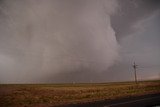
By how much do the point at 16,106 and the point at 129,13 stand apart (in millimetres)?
13088

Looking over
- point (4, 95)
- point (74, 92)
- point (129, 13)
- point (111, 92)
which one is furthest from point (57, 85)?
point (4, 95)

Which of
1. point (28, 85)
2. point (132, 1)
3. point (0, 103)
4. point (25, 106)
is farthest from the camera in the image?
point (132, 1)

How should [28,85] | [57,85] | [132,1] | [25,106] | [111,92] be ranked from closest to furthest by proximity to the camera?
1. [25,106]
2. [28,85]
3. [132,1]
4. [57,85]
5. [111,92]

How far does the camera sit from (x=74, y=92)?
76.4 ft

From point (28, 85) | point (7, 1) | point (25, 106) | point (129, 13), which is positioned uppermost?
point (129, 13)

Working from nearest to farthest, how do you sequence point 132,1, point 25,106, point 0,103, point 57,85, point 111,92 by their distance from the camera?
1. point 0,103
2. point 25,106
3. point 132,1
4. point 57,85
5. point 111,92

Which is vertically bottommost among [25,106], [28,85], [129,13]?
[25,106]

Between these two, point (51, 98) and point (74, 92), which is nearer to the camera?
point (51, 98)

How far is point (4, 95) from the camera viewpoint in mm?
14641

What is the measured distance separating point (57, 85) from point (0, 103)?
1238 cm

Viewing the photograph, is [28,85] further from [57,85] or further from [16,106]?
[57,85]

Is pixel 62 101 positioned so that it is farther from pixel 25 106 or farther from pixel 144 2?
pixel 144 2

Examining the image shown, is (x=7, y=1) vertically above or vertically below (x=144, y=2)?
below

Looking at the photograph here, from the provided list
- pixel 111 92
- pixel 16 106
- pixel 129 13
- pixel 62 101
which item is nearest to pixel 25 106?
pixel 16 106
